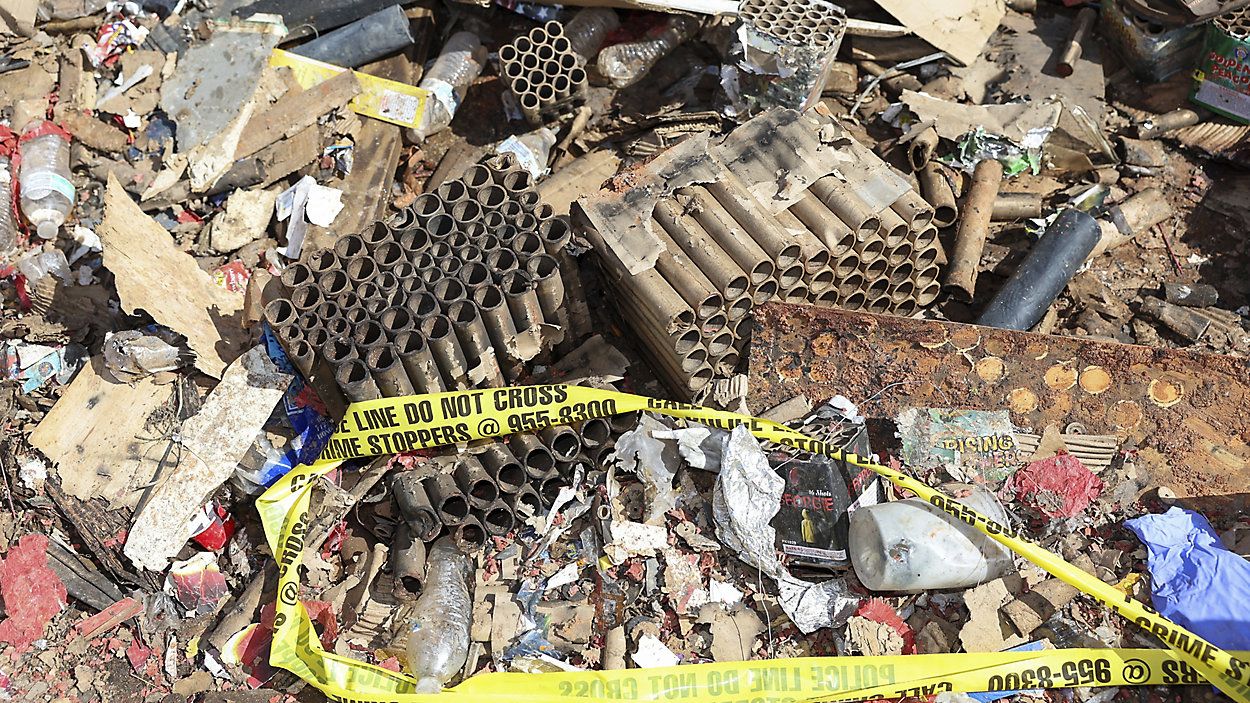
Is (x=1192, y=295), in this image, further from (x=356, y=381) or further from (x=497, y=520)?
(x=356, y=381)

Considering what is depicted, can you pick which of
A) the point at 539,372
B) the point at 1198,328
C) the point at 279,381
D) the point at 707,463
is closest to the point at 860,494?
the point at 707,463

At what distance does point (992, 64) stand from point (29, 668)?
24.1 feet

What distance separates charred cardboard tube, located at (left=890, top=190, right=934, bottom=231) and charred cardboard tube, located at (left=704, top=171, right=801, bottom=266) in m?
0.67

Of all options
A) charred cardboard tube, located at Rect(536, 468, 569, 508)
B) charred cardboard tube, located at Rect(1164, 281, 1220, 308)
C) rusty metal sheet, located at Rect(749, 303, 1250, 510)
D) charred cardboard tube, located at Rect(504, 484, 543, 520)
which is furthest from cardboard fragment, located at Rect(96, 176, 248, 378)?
charred cardboard tube, located at Rect(1164, 281, 1220, 308)

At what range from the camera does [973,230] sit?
19.3ft

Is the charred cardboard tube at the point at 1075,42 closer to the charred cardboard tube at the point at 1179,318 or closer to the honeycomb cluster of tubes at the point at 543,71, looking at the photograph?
the charred cardboard tube at the point at 1179,318

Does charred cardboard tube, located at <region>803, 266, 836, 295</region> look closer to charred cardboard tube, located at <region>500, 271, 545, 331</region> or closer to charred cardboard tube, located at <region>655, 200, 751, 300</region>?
charred cardboard tube, located at <region>655, 200, 751, 300</region>

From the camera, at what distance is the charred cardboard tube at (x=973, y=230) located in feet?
18.8

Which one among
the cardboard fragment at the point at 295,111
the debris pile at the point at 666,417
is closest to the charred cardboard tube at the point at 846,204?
the debris pile at the point at 666,417

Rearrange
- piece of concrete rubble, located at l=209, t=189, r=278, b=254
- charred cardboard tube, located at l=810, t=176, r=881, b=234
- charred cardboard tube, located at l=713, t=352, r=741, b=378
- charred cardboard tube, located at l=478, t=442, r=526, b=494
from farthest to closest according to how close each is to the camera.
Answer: piece of concrete rubble, located at l=209, t=189, r=278, b=254 → charred cardboard tube, located at l=713, t=352, r=741, b=378 → charred cardboard tube, located at l=810, t=176, r=881, b=234 → charred cardboard tube, located at l=478, t=442, r=526, b=494

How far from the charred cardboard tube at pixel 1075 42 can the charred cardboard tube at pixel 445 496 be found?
17.7 feet

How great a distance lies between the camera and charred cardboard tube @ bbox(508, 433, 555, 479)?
16.1 ft

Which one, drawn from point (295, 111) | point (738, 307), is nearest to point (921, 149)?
point (738, 307)

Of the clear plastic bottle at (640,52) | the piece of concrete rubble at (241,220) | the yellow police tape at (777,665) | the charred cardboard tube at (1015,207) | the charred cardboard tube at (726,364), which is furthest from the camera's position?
the clear plastic bottle at (640,52)
